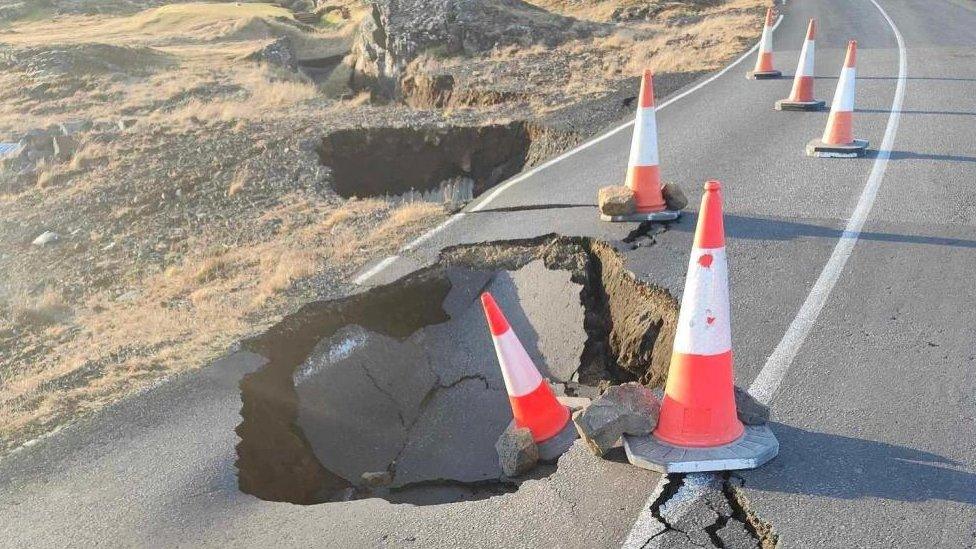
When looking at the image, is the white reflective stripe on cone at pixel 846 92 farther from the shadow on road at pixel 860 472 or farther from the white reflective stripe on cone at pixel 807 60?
the shadow on road at pixel 860 472

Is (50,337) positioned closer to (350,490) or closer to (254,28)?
(350,490)

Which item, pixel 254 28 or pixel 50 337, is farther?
pixel 254 28

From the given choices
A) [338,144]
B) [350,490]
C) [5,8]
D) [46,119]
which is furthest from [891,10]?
[5,8]

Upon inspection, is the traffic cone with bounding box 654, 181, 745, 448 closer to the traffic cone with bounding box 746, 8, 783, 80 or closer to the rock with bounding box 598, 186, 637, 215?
the rock with bounding box 598, 186, 637, 215

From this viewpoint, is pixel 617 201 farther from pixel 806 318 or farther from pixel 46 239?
pixel 46 239

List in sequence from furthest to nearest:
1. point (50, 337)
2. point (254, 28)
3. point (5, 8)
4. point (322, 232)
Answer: point (5, 8) < point (254, 28) < point (322, 232) < point (50, 337)

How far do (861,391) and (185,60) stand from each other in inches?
939

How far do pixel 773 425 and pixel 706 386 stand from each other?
20.6 inches

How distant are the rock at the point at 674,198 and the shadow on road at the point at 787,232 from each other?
0.13 metres

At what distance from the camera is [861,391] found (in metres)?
3.93

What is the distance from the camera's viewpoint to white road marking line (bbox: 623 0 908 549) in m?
3.15

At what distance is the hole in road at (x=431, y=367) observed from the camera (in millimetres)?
4625

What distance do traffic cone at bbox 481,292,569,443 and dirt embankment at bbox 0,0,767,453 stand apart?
1213 millimetres

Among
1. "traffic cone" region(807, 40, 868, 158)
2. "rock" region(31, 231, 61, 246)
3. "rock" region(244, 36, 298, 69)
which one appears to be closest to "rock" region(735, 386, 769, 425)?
"traffic cone" region(807, 40, 868, 158)
